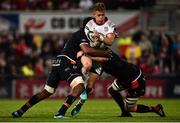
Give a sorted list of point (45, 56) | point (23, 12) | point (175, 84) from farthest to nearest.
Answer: point (23, 12) < point (45, 56) < point (175, 84)

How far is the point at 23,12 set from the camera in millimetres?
27828

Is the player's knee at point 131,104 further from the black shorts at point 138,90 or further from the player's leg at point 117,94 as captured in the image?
the player's leg at point 117,94

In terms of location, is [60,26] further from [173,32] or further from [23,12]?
[173,32]

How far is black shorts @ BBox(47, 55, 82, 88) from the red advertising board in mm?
10739

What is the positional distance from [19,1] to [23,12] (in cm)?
61

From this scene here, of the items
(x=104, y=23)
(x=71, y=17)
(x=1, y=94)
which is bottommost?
(x=1, y=94)

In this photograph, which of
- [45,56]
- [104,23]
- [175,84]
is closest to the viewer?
[104,23]

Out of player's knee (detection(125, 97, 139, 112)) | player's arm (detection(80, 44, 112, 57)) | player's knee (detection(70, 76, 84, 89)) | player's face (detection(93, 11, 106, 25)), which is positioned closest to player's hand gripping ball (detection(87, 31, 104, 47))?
player's arm (detection(80, 44, 112, 57))

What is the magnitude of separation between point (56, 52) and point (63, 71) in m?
13.0

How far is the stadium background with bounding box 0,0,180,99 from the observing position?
2420 centimetres

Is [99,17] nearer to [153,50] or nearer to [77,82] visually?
[77,82]

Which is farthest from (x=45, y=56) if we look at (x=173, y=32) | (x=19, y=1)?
(x=173, y=32)

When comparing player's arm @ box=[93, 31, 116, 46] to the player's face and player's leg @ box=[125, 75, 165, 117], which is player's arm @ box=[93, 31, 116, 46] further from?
player's leg @ box=[125, 75, 165, 117]

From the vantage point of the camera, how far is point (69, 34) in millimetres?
27531
